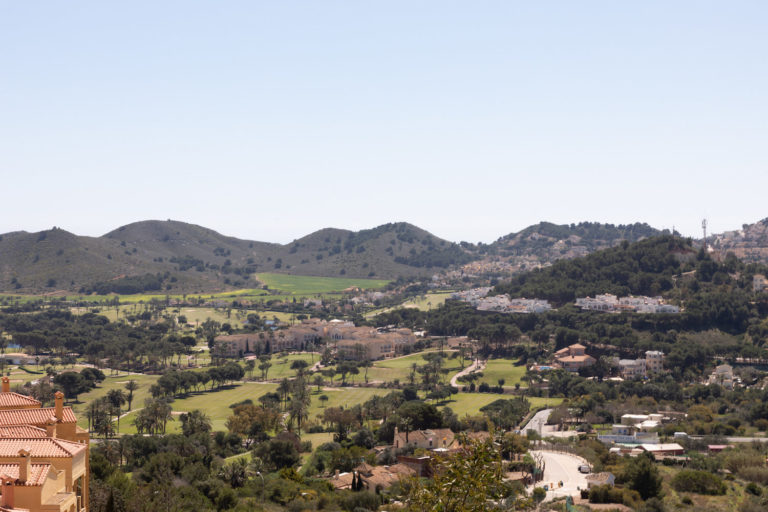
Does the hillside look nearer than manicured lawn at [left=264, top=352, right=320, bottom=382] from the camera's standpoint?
No

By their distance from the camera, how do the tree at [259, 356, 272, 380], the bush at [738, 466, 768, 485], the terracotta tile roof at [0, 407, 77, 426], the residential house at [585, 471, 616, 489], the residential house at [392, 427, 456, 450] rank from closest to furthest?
the terracotta tile roof at [0, 407, 77, 426]
the residential house at [585, 471, 616, 489]
the bush at [738, 466, 768, 485]
the residential house at [392, 427, 456, 450]
the tree at [259, 356, 272, 380]

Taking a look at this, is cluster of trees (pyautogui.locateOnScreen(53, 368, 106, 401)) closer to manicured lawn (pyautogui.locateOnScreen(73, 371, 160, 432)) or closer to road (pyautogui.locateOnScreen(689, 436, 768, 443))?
manicured lawn (pyautogui.locateOnScreen(73, 371, 160, 432))

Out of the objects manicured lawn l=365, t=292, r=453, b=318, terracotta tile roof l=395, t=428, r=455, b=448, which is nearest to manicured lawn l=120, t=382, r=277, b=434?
terracotta tile roof l=395, t=428, r=455, b=448

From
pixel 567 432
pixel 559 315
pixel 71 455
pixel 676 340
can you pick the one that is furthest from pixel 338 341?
pixel 71 455

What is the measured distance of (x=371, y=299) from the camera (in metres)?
193

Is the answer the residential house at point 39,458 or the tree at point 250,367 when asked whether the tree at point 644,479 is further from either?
the tree at point 250,367

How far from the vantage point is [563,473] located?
Answer: 183ft

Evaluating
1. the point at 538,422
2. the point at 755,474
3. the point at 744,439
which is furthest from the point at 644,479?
the point at 538,422

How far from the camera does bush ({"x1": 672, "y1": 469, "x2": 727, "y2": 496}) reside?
163 ft

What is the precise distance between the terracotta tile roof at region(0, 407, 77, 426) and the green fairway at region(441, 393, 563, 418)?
195ft

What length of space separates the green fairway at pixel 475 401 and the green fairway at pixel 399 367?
35.7 ft

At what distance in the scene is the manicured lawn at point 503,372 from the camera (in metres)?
95.2

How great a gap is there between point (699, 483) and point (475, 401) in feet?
116

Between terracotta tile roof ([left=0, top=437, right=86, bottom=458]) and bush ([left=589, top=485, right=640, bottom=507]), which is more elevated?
terracotta tile roof ([left=0, top=437, right=86, bottom=458])
